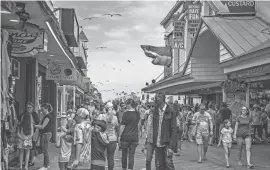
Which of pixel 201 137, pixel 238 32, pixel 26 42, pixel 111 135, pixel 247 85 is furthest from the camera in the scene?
pixel 238 32

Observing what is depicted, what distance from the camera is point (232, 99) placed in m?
20.2

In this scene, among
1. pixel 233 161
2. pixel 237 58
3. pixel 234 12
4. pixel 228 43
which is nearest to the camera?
pixel 233 161

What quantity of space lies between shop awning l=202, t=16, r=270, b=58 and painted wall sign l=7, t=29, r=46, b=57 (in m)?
8.75

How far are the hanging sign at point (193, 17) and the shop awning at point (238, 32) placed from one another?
18.1 feet

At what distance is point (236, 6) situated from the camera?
72.9 ft

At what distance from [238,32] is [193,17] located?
857cm

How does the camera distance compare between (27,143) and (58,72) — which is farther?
(58,72)

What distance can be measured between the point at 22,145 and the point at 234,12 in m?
14.0

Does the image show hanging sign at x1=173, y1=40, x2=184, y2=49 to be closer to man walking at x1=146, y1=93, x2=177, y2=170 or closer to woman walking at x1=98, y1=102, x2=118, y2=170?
woman walking at x1=98, y1=102, x2=118, y2=170

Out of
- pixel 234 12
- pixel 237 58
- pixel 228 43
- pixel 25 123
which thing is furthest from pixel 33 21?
pixel 234 12

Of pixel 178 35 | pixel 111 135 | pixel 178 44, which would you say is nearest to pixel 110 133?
pixel 111 135

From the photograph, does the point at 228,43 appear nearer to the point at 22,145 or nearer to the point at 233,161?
the point at 233,161

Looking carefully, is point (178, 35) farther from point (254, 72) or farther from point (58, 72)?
point (254, 72)

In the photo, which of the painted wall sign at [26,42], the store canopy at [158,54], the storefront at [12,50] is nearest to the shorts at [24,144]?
the storefront at [12,50]
